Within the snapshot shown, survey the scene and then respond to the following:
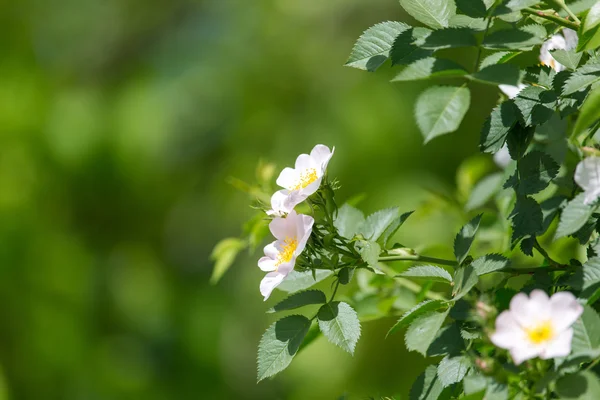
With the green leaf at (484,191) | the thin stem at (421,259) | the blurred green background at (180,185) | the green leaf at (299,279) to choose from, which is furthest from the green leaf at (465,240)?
the blurred green background at (180,185)

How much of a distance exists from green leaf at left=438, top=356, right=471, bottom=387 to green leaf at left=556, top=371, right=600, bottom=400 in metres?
0.08

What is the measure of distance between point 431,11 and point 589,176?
0.57 ft

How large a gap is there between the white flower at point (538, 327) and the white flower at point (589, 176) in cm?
8

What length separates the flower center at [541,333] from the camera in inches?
17.8

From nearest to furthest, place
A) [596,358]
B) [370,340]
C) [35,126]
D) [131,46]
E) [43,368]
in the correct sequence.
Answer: [596,358] < [370,340] < [43,368] < [35,126] < [131,46]

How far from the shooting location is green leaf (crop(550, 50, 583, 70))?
1.91 ft

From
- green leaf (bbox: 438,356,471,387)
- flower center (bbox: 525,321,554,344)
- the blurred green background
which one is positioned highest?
flower center (bbox: 525,321,554,344)

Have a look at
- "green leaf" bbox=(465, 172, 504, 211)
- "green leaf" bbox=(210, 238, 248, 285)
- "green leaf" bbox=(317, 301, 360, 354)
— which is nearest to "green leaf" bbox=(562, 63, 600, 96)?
"green leaf" bbox=(317, 301, 360, 354)

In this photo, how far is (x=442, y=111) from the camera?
1.72 ft

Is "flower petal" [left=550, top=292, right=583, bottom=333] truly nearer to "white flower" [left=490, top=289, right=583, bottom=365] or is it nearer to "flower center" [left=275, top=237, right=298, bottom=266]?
"white flower" [left=490, top=289, right=583, bottom=365]

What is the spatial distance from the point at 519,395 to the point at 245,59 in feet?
7.65

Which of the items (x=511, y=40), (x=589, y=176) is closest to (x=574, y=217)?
(x=589, y=176)

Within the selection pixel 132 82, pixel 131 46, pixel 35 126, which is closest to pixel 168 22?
pixel 131 46

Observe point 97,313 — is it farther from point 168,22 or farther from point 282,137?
point 168,22
